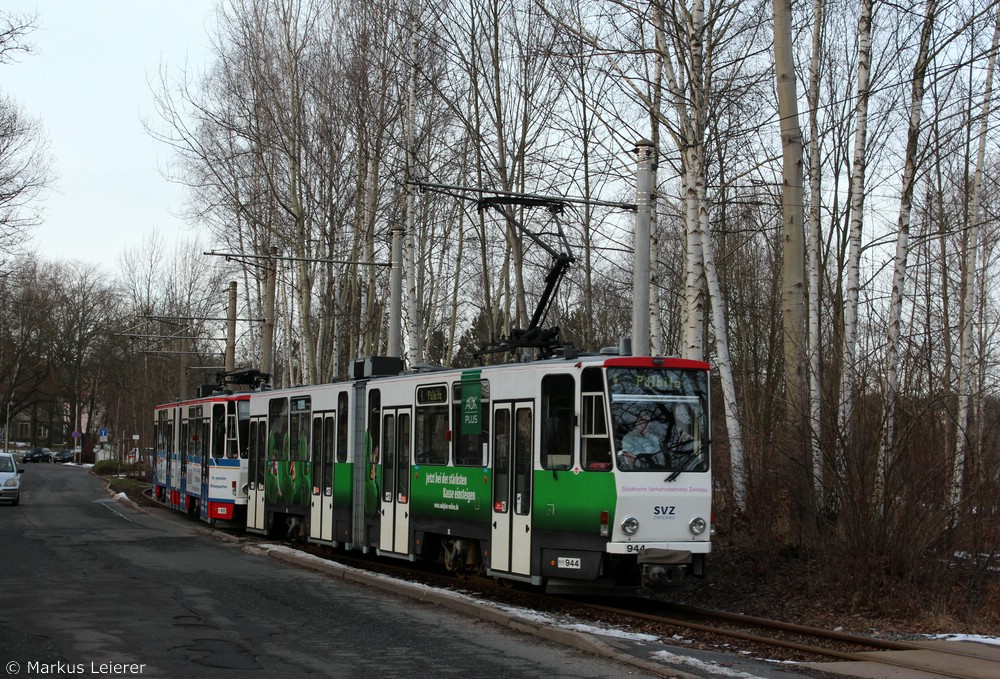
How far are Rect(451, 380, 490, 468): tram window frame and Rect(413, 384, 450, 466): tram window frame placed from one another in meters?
0.25

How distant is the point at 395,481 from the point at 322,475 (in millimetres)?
3254

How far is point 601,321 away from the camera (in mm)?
43656

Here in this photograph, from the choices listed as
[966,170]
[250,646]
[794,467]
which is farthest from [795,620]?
[966,170]

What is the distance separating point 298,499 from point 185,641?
10.9 meters

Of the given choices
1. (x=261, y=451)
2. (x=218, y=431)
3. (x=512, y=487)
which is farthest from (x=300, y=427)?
(x=512, y=487)

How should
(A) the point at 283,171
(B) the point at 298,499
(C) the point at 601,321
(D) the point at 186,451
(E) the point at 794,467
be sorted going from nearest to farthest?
(E) the point at 794,467
(B) the point at 298,499
(D) the point at 186,451
(A) the point at 283,171
(C) the point at 601,321

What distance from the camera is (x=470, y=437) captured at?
15273mm

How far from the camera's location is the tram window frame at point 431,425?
52.4 ft

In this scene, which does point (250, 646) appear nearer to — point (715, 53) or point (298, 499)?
point (298, 499)

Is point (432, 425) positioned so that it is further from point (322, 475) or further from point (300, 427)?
point (300, 427)

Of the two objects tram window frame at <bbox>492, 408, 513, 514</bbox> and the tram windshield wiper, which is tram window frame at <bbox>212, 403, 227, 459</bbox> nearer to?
tram window frame at <bbox>492, 408, 513, 514</bbox>

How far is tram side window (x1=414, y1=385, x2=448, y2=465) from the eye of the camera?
16.0 meters

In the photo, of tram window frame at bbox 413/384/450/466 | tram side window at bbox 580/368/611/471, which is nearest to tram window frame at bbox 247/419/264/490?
tram window frame at bbox 413/384/450/466

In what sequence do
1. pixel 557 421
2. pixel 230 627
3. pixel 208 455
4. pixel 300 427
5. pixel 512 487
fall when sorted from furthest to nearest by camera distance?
1. pixel 208 455
2. pixel 300 427
3. pixel 512 487
4. pixel 557 421
5. pixel 230 627
